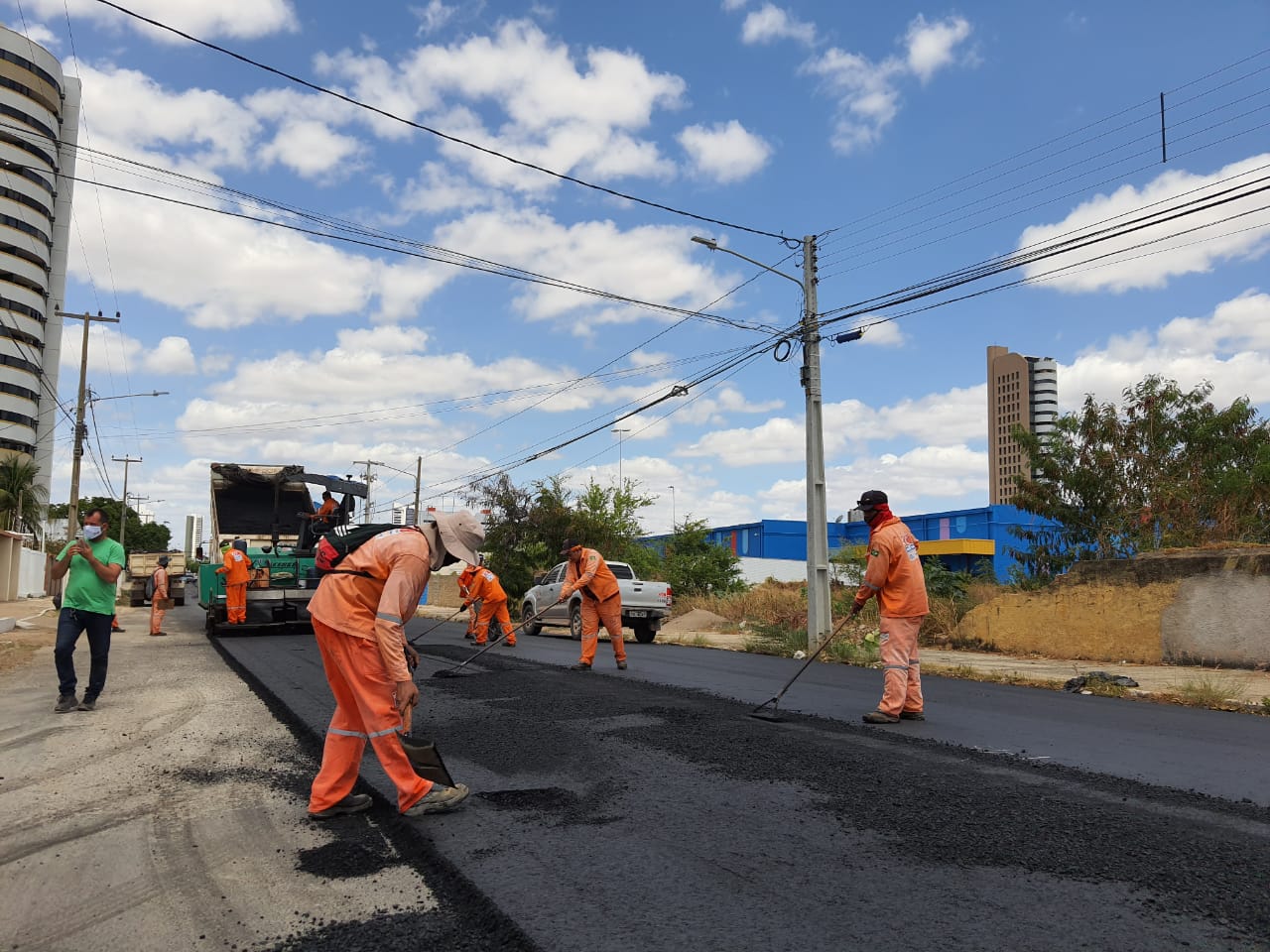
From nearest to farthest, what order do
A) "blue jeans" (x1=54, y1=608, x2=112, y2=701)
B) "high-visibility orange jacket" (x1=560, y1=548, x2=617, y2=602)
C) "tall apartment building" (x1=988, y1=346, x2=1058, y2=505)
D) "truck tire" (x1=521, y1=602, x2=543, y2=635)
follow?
"blue jeans" (x1=54, y1=608, x2=112, y2=701)
"high-visibility orange jacket" (x1=560, y1=548, x2=617, y2=602)
"truck tire" (x1=521, y1=602, x2=543, y2=635)
"tall apartment building" (x1=988, y1=346, x2=1058, y2=505)

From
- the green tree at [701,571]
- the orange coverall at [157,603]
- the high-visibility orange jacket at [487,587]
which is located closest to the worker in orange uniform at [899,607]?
the high-visibility orange jacket at [487,587]

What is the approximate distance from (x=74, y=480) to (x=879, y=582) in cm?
3010

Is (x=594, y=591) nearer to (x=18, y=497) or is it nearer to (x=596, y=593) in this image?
(x=596, y=593)

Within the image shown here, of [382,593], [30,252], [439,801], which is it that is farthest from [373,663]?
[30,252]

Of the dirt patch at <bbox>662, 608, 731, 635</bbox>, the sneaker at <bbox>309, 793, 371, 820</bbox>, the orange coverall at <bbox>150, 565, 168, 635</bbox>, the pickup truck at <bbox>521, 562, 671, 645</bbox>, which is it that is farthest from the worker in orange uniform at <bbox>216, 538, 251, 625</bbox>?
the sneaker at <bbox>309, 793, 371, 820</bbox>

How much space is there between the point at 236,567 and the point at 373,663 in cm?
1452

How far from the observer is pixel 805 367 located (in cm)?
1795

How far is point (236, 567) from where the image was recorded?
57.0 ft

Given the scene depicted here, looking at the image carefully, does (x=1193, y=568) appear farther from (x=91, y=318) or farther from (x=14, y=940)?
(x=91, y=318)

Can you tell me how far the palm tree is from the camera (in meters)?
39.5

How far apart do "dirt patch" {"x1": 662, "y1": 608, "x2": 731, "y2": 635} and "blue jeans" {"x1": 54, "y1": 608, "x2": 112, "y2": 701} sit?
1698 cm

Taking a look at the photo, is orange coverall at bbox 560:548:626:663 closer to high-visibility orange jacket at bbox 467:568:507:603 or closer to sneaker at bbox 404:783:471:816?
high-visibility orange jacket at bbox 467:568:507:603

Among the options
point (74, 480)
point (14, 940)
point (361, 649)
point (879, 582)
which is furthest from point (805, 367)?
point (74, 480)

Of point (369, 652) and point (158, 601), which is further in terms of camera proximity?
point (158, 601)
